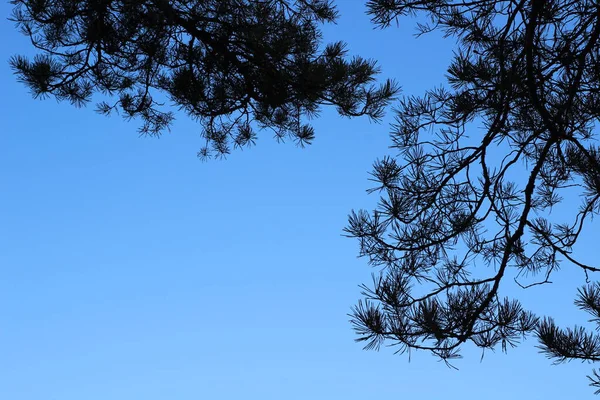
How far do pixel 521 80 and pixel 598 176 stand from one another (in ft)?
1.34

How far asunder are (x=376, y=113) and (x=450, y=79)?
0.93 m

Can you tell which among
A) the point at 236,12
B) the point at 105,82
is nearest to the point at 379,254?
the point at 236,12

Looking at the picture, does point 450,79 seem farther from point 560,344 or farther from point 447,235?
point 560,344

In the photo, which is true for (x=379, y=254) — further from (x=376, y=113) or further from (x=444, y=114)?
(x=376, y=113)

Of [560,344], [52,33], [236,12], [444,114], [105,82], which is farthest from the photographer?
[105,82]

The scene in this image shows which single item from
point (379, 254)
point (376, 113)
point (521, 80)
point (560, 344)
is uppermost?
point (376, 113)

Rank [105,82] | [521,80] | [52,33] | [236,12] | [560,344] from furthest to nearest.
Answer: [105,82] → [52,33] → [236,12] → [521,80] → [560,344]

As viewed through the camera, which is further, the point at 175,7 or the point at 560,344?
the point at 175,7

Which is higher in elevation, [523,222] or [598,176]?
[598,176]

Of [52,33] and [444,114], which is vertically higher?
[52,33]

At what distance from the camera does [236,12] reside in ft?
9.41

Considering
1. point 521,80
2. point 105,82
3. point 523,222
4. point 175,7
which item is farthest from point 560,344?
point 105,82

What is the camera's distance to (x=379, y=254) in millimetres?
2117

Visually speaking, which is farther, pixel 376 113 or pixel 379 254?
pixel 376 113
